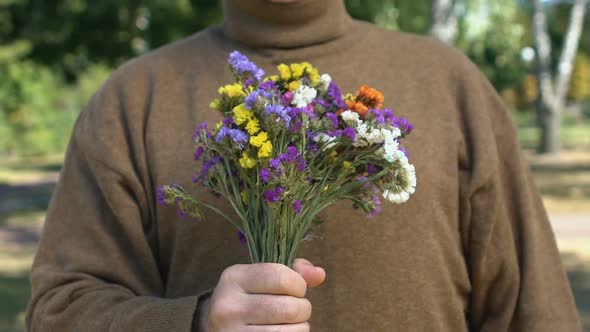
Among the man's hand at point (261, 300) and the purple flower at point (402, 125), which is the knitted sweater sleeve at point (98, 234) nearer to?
the man's hand at point (261, 300)

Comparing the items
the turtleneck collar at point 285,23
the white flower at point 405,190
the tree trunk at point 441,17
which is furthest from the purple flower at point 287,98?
the tree trunk at point 441,17

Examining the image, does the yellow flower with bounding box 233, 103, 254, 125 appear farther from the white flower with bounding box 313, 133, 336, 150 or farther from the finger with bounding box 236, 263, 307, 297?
the finger with bounding box 236, 263, 307, 297

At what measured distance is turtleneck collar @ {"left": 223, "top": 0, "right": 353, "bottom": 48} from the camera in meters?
2.03

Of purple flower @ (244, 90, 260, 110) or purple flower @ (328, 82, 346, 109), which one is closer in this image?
purple flower @ (244, 90, 260, 110)

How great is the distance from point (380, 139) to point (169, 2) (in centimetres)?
863

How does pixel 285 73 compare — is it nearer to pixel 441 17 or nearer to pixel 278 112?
pixel 278 112

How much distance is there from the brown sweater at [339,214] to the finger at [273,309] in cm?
35

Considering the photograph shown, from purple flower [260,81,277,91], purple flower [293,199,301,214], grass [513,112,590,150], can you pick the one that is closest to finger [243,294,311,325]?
purple flower [293,199,301,214]

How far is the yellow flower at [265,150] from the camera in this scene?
1.42m

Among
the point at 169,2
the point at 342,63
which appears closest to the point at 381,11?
the point at 169,2

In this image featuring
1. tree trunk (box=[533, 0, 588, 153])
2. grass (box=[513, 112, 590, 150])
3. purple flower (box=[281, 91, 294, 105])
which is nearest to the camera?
purple flower (box=[281, 91, 294, 105])

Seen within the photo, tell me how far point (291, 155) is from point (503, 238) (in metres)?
0.78

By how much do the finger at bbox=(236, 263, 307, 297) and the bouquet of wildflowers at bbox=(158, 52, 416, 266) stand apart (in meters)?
0.05

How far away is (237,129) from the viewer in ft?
4.80
